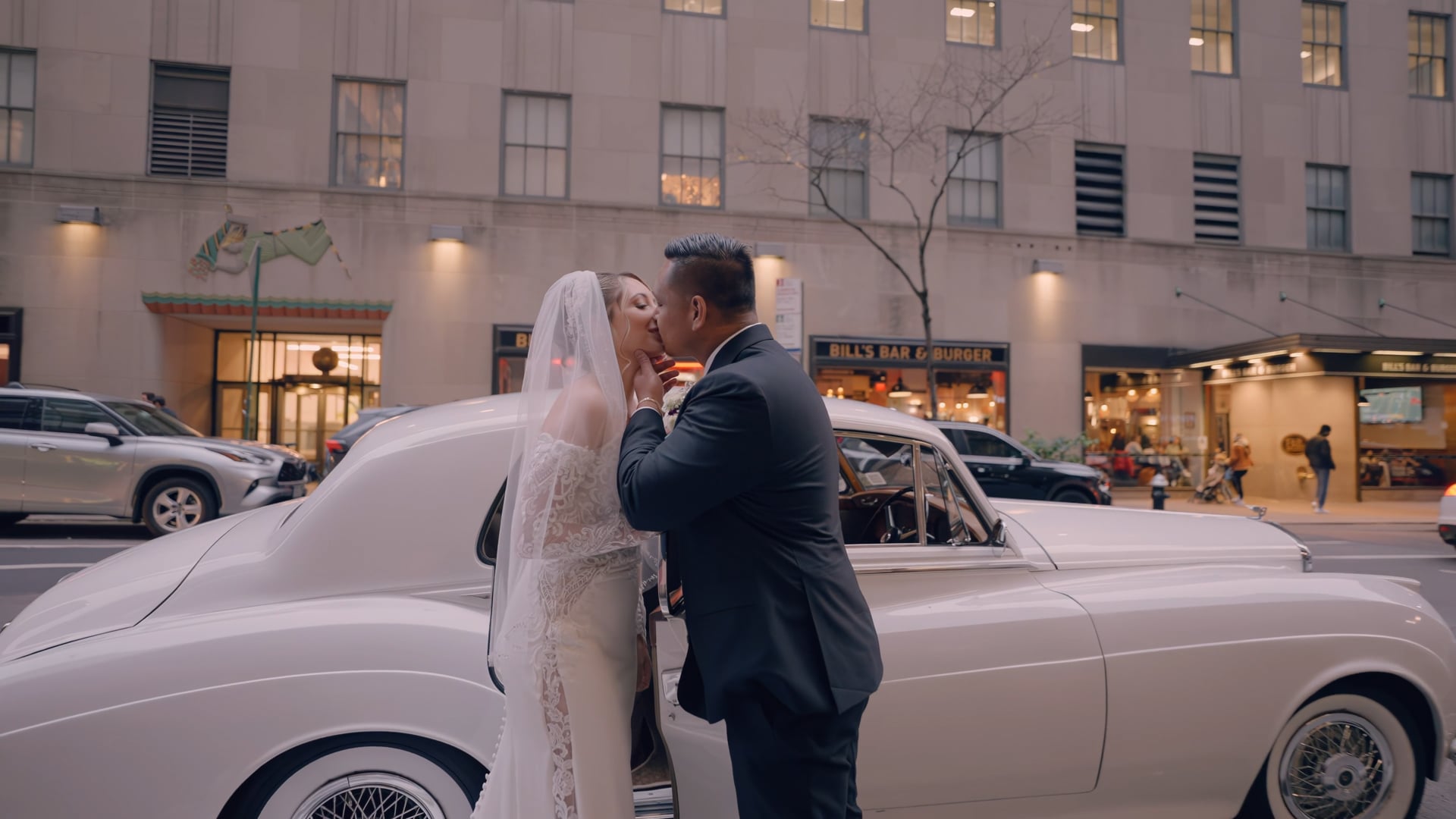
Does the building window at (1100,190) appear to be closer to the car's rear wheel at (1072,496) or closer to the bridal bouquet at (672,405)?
the car's rear wheel at (1072,496)

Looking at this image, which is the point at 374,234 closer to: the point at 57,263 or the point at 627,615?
the point at 57,263

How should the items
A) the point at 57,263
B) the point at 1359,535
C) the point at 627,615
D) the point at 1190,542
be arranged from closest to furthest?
the point at 627,615 → the point at 1190,542 → the point at 1359,535 → the point at 57,263

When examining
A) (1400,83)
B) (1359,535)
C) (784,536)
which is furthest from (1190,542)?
(1400,83)

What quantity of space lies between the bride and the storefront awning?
16.2 m

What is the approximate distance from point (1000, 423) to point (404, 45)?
49.6ft

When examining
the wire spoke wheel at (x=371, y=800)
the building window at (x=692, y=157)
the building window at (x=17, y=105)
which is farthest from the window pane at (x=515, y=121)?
the wire spoke wheel at (x=371, y=800)

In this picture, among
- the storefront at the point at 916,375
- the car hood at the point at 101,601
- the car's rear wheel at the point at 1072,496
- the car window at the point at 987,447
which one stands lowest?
the car's rear wheel at the point at 1072,496

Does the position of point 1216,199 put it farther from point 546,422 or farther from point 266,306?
point 546,422

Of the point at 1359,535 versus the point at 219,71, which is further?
the point at 219,71

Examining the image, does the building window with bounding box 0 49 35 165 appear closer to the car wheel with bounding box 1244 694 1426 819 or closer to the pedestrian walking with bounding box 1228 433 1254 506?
the car wheel with bounding box 1244 694 1426 819

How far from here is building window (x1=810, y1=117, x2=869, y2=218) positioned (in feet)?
60.9

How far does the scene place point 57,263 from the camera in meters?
16.1

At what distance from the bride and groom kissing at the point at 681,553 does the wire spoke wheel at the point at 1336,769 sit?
7.00 ft

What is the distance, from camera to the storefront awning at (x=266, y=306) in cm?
1639
